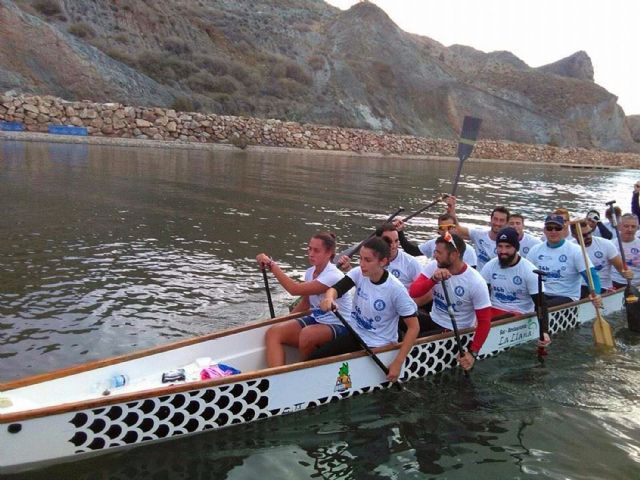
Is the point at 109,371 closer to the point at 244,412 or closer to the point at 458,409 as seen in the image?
the point at 244,412

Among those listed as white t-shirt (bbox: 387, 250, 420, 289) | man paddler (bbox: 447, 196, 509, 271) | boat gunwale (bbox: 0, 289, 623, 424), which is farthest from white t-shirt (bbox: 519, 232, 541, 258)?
boat gunwale (bbox: 0, 289, 623, 424)

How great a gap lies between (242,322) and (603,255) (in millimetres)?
6030

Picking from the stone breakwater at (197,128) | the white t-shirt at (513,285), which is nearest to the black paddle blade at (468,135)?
the white t-shirt at (513,285)

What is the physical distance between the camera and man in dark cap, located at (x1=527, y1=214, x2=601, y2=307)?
848 cm

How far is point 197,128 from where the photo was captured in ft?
119

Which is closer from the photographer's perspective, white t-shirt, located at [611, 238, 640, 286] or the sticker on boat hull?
the sticker on boat hull

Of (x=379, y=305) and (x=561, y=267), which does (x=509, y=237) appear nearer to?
(x=561, y=267)

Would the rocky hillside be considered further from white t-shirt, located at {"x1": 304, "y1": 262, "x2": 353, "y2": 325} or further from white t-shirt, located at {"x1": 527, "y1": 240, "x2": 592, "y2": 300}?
white t-shirt, located at {"x1": 527, "y1": 240, "x2": 592, "y2": 300}

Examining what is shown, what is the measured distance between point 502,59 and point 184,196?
264 feet

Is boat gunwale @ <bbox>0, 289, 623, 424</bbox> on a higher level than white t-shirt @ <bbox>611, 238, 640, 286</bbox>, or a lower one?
lower

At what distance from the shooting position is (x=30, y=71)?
33.3 meters

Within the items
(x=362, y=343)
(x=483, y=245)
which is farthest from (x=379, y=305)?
(x=483, y=245)

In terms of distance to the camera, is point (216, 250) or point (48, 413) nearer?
point (48, 413)

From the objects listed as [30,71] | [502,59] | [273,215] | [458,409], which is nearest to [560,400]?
[458,409]
